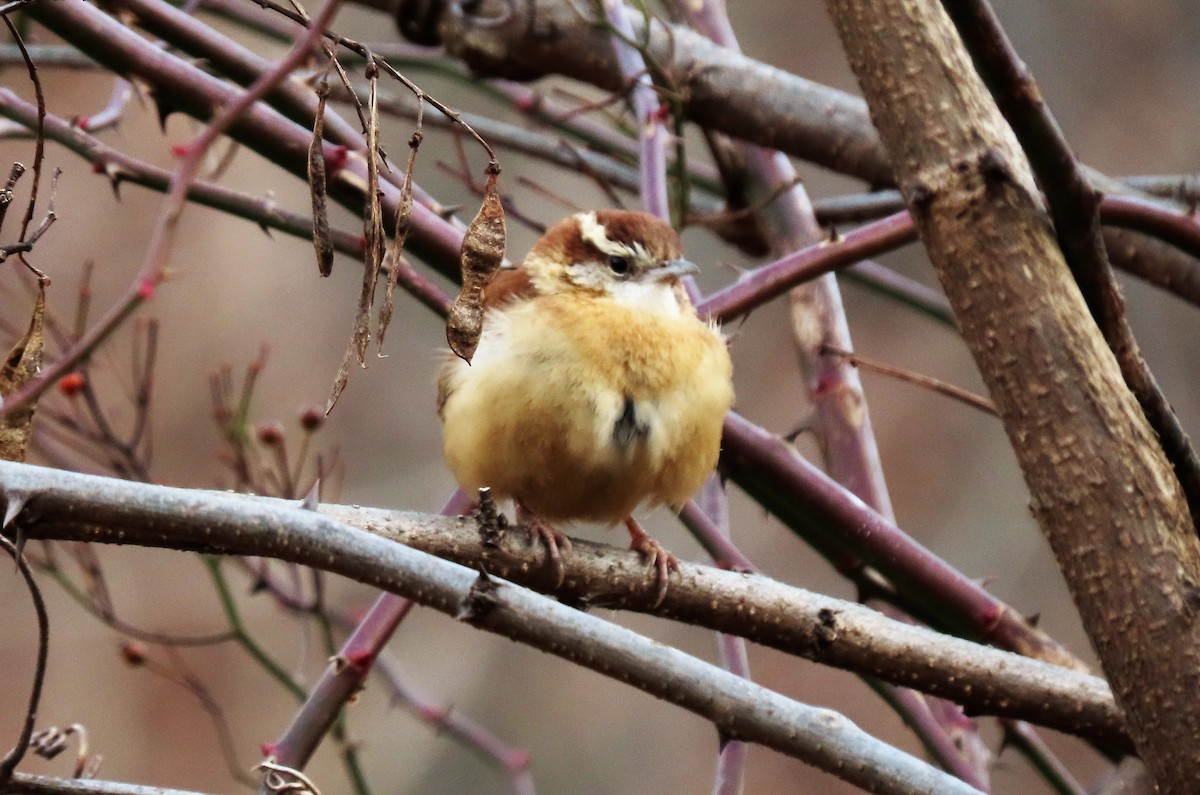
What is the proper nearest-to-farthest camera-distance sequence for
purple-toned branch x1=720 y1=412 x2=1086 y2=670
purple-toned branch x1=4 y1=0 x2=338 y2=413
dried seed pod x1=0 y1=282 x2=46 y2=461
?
purple-toned branch x1=4 y1=0 x2=338 y2=413
dried seed pod x1=0 y1=282 x2=46 y2=461
purple-toned branch x1=720 y1=412 x2=1086 y2=670

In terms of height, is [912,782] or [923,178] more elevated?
[923,178]

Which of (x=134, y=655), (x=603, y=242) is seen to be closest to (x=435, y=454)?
(x=134, y=655)

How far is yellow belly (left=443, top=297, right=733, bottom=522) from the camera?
3092 millimetres

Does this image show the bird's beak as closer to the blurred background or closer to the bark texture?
the bark texture

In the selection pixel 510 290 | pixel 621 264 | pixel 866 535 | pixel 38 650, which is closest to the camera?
pixel 38 650

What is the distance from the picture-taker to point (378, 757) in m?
9.32

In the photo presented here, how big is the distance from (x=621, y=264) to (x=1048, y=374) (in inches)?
60.7

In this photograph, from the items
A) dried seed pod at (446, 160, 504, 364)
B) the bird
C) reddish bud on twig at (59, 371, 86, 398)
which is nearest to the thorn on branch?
dried seed pod at (446, 160, 504, 364)

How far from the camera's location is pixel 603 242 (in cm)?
368

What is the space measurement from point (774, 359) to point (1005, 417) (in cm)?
753

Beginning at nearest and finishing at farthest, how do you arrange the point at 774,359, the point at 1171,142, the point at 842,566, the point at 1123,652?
the point at 1123,652, the point at 842,566, the point at 1171,142, the point at 774,359

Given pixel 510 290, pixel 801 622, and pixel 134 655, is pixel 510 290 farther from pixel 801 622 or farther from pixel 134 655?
pixel 134 655

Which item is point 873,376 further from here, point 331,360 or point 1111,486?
point 1111,486

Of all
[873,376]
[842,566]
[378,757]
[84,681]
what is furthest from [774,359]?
[842,566]
